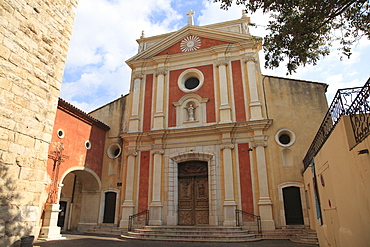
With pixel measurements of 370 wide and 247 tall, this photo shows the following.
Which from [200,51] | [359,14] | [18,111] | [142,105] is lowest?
[18,111]

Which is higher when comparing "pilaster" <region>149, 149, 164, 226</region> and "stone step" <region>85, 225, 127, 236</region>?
"pilaster" <region>149, 149, 164, 226</region>

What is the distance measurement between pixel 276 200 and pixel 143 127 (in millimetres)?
8057

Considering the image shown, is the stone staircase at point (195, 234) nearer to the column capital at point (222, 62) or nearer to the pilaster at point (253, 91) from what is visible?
the pilaster at point (253, 91)

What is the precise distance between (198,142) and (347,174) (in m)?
9.53

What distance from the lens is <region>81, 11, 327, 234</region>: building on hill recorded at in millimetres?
13188

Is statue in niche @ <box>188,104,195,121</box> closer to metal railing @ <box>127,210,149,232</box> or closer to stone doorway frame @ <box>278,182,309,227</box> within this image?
metal railing @ <box>127,210,149,232</box>

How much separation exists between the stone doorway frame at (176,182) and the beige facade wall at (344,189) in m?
5.92

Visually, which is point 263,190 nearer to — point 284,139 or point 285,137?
point 284,139

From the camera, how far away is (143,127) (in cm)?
1598

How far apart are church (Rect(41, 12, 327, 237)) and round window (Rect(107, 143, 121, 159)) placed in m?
0.06

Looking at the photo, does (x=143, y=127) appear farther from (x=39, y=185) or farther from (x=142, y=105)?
(x=39, y=185)

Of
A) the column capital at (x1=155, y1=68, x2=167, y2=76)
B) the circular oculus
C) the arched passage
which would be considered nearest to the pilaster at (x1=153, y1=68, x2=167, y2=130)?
the column capital at (x1=155, y1=68, x2=167, y2=76)

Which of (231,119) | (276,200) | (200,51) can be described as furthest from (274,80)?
(276,200)

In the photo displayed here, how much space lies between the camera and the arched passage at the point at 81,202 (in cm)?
1484
